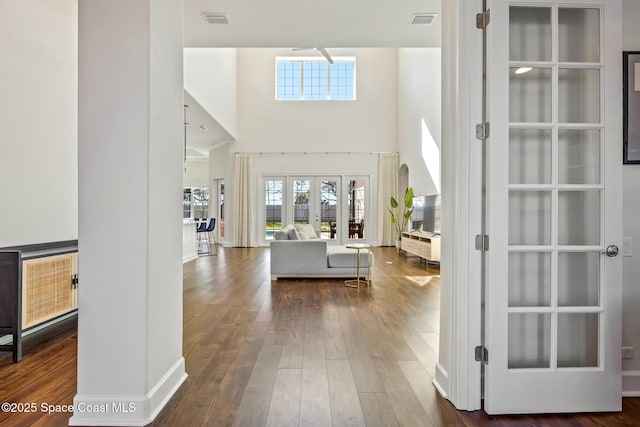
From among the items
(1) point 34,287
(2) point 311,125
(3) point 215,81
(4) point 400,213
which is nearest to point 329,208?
(4) point 400,213

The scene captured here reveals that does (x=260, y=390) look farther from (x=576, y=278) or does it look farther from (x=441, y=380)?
(x=576, y=278)

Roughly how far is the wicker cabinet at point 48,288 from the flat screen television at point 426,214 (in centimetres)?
615

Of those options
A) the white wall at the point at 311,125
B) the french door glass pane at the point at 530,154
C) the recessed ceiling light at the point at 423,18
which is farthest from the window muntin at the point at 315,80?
the french door glass pane at the point at 530,154

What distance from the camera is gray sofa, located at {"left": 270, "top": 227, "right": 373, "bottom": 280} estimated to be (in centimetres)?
584

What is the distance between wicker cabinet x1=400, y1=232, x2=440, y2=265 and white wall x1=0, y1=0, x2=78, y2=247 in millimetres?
5677

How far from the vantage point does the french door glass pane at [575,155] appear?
213 centimetres

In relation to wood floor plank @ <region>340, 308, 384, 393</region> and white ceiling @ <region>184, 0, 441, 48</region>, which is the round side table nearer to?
wood floor plank @ <region>340, 308, 384, 393</region>

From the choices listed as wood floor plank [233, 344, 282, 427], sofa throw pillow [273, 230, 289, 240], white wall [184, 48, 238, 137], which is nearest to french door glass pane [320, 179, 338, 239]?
white wall [184, 48, 238, 137]

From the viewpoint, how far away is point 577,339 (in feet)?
6.97

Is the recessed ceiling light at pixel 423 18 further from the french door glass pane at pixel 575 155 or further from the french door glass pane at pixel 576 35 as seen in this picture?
the french door glass pane at pixel 575 155

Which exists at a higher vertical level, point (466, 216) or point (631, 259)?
point (466, 216)

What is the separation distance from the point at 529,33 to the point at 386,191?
350 inches

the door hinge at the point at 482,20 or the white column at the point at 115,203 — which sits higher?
the door hinge at the point at 482,20

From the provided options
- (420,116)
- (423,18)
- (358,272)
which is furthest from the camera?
(420,116)
